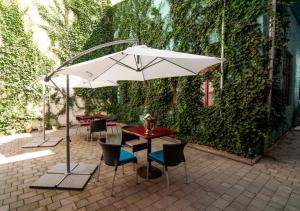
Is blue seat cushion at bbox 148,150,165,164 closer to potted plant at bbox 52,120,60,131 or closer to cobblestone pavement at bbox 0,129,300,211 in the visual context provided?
cobblestone pavement at bbox 0,129,300,211

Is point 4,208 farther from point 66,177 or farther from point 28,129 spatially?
point 28,129

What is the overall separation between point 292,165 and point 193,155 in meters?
2.35

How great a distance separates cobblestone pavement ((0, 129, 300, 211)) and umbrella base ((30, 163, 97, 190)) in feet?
0.40

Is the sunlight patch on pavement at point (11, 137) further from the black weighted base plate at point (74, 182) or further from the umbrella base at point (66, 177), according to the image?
the black weighted base plate at point (74, 182)

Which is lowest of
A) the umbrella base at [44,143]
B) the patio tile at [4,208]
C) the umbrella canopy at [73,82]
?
the patio tile at [4,208]

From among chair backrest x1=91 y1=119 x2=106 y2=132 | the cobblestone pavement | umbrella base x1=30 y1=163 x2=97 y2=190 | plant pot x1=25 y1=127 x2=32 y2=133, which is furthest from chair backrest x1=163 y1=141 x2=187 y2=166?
plant pot x1=25 y1=127 x2=32 y2=133

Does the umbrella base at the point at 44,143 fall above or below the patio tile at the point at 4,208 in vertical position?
above

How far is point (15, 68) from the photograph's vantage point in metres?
8.27

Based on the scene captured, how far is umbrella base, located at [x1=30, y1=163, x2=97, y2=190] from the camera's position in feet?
11.7

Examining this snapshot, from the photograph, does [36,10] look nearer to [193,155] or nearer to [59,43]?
[59,43]

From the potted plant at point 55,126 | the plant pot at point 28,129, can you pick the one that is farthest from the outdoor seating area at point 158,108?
the plant pot at point 28,129

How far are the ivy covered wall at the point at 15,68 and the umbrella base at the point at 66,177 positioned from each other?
5142 millimetres

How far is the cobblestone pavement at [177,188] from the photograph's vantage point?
10.0ft

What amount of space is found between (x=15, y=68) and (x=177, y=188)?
329 inches
